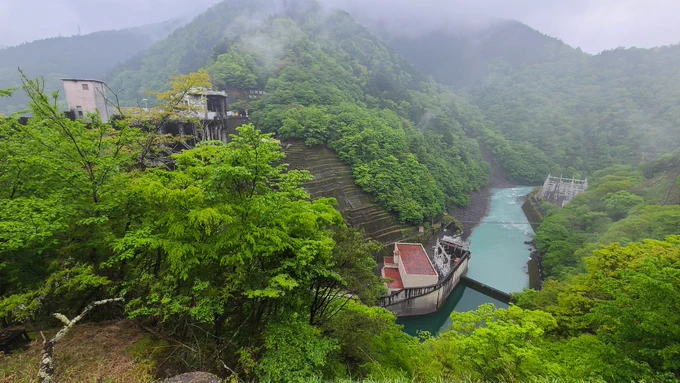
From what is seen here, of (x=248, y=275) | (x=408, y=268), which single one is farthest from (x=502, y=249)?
(x=248, y=275)

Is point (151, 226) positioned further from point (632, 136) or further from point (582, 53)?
point (582, 53)

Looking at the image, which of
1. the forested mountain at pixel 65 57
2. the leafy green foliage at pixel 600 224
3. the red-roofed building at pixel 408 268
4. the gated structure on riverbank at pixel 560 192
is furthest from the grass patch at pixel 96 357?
the forested mountain at pixel 65 57

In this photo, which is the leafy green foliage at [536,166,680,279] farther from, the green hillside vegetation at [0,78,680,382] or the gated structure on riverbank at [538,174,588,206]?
the green hillside vegetation at [0,78,680,382]

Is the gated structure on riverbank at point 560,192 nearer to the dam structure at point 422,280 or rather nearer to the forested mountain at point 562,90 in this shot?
the forested mountain at point 562,90

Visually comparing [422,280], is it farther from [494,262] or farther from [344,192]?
[494,262]

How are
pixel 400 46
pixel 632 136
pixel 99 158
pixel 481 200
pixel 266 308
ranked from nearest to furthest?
1. pixel 99 158
2. pixel 266 308
3. pixel 481 200
4. pixel 632 136
5. pixel 400 46

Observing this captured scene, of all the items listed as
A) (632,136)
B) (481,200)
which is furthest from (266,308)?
(632,136)
